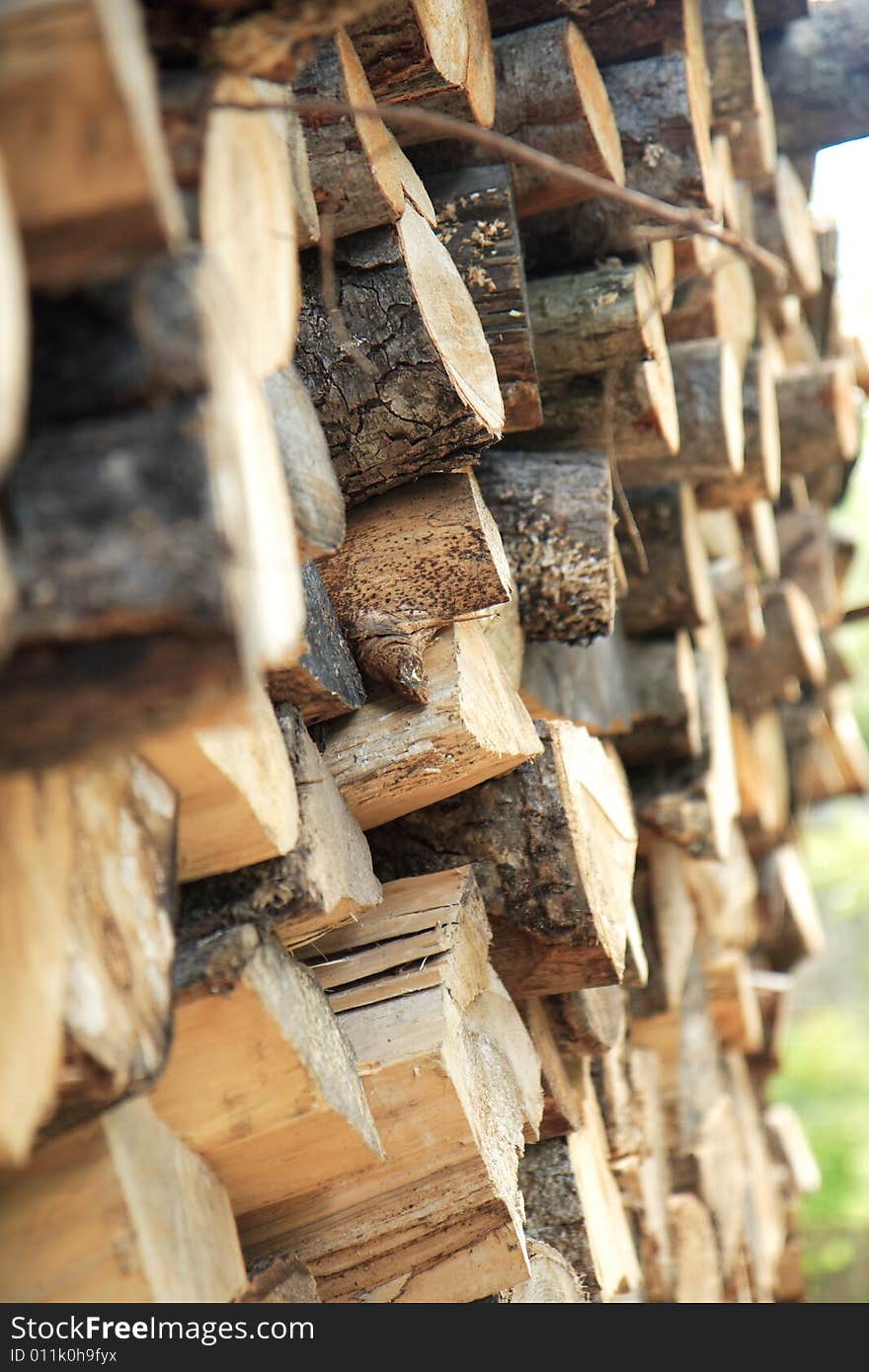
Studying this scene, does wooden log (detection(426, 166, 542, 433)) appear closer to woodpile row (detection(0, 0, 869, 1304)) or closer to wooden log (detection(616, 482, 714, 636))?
woodpile row (detection(0, 0, 869, 1304))

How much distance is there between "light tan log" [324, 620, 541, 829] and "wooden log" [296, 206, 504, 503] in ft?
0.67

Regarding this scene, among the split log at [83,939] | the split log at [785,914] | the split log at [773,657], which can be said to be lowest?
the split log at [785,914]

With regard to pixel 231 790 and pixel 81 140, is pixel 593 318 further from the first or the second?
pixel 81 140

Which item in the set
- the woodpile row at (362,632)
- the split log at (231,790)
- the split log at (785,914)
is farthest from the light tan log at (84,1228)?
the split log at (785,914)

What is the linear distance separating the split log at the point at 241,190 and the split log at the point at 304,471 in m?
0.14

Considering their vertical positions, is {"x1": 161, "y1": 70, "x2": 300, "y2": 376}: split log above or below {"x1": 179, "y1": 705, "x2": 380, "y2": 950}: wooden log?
above

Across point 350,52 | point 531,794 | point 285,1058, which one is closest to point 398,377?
A: point 350,52

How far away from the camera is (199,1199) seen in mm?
1095

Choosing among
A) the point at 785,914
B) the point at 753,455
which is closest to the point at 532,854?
the point at 753,455

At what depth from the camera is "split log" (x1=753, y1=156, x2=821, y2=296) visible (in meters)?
2.88

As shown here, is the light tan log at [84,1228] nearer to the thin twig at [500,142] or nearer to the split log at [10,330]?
the split log at [10,330]

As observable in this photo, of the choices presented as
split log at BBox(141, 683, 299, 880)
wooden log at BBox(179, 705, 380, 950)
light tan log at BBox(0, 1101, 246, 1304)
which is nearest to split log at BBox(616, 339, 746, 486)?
wooden log at BBox(179, 705, 380, 950)

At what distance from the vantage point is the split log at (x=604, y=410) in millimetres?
1873

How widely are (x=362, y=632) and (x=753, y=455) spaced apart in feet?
4.53
